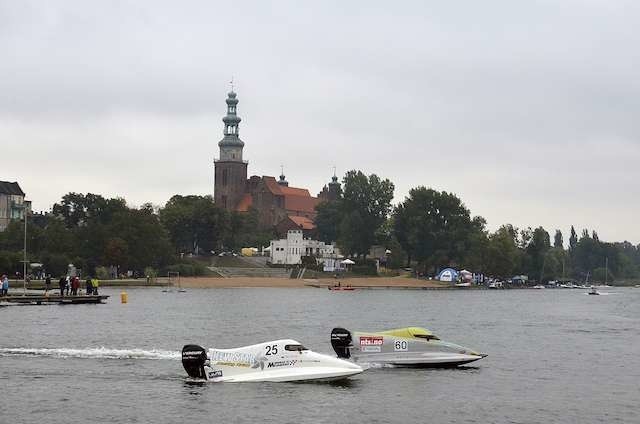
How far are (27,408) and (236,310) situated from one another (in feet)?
250

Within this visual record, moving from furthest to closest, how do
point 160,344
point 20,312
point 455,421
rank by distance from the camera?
point 20,312 → point 160,344 → point 455,421

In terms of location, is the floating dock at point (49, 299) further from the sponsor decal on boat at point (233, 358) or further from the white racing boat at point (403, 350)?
the sponsor decal on boat at point (233, 358)

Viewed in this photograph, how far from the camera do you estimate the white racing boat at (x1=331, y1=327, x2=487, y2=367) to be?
57469 millimetres

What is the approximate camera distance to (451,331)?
94.4 m

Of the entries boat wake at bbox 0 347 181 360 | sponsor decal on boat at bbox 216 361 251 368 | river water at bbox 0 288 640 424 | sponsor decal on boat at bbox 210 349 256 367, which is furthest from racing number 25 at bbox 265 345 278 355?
boat wake at bbox 0 347 181 360

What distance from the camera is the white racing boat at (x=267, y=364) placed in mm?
50719

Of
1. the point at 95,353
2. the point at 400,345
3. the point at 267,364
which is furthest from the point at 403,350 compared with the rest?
the point at 95,353

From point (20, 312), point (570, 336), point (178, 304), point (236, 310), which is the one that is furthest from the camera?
point (178, 304)

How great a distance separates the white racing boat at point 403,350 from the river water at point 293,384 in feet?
2.46

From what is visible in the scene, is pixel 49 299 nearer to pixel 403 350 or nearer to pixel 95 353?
pixel 95 353

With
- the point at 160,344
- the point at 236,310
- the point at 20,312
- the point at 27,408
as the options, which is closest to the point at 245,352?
the point at 27,408

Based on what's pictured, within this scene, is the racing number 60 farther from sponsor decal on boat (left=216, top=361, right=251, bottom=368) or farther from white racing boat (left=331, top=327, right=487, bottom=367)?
sponsor decal on boat (left=216, top=361, right=251, bottom=368)

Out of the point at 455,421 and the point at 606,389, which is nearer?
the point at 455,421

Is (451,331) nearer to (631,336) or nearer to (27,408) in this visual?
(631,336)
